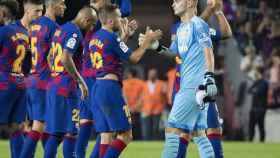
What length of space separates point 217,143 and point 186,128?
1669 mm

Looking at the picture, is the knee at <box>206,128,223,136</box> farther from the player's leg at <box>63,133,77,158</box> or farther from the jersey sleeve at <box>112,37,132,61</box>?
the player's leg at <box>63,133,77,158</box>

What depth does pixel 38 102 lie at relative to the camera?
1171 cm

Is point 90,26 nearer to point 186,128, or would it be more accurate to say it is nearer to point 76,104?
point 76,104

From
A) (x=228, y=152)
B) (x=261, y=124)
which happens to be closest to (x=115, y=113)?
(x=228, y=152)

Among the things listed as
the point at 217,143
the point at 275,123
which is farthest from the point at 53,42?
the point at 275,123

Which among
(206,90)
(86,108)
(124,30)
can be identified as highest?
(124,30)

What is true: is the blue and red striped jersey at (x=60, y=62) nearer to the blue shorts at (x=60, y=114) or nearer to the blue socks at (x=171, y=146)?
the blue shorts at (x=60, y=114)

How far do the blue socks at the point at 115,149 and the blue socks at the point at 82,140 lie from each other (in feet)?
5.75

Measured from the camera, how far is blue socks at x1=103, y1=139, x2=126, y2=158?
10.4m

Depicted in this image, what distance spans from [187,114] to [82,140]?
3.02 meters

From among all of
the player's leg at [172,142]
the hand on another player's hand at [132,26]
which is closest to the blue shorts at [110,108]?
the hand on another player's hand at [132,26]

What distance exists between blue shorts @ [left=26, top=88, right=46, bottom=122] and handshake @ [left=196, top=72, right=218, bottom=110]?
300 cm

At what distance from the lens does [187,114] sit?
955cm

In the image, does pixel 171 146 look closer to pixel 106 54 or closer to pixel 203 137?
pixel 203 137
